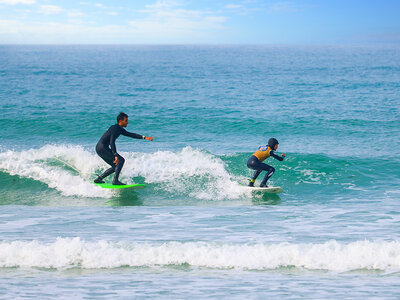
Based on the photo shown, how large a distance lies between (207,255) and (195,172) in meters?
5.80

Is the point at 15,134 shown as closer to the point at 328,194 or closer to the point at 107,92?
the point at 328,194

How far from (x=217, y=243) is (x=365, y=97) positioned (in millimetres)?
A: 27597

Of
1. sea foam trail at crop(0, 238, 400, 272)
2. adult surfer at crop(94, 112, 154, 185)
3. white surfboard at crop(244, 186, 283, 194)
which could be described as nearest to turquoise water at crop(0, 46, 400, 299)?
sea foam trail at crop(0, 238, 400, 272)

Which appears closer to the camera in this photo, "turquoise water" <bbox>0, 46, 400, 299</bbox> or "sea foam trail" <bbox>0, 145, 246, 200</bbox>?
"turquoise water" <bbox>0, 46, 400, 299</bbox>

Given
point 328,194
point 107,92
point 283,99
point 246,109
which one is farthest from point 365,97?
point 328,194

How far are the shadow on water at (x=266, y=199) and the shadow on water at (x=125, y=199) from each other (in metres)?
2.84

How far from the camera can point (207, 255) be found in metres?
7.48

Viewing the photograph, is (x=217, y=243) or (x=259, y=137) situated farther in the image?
(x=259, y=137)

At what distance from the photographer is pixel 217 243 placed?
7957 mm

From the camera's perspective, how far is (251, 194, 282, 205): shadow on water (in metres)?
11.0

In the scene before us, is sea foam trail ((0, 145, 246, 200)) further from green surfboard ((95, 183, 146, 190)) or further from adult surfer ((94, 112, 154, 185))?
adult surfer ((94, 112, 154, 185))

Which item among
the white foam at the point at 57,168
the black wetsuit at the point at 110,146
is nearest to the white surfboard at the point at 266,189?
the black wetsuit at the point at 110,146

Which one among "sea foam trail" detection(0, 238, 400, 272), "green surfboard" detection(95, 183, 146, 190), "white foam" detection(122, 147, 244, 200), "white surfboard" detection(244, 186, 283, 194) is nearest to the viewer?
"sea foam trail" detection(0, 238, 400, 272)

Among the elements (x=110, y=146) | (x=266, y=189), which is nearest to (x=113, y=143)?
(x=110, y=146)
